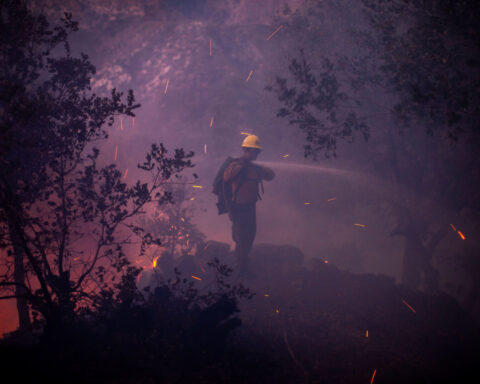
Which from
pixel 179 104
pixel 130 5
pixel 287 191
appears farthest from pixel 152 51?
pixel 287 191

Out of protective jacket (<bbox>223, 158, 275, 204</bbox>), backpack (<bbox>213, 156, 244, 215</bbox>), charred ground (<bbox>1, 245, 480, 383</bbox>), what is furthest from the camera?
backpack (<bbox>213, 156, 244, 215</bbox>)

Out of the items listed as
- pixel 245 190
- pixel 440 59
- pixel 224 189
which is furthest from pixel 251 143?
pixel 440 59

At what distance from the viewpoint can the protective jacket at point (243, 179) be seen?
9061 mm

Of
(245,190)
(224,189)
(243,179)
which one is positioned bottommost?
(245,190)

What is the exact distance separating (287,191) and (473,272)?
10.5 metres

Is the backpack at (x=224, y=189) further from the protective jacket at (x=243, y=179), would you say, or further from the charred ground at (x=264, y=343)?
the charred ground at (x=264, y=343)

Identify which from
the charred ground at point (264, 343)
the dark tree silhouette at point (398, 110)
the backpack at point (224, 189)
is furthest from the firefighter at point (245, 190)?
the dark tree silhouette at point (398, 110)

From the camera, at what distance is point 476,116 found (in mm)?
6043

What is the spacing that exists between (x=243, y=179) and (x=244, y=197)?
54 centimetres

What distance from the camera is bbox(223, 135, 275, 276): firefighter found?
912 centimetres

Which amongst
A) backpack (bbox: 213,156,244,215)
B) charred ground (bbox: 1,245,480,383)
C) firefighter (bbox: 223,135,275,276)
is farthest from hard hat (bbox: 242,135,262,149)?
charred ground (bbox: 1,245,480,383)

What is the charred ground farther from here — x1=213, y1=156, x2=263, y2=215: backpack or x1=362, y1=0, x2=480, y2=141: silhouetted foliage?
x1=362, y1=0, x2=480, y2=141: silhouetted foliage

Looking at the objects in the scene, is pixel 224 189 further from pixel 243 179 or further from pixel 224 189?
pixel 243 179

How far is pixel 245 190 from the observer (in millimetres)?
9148
